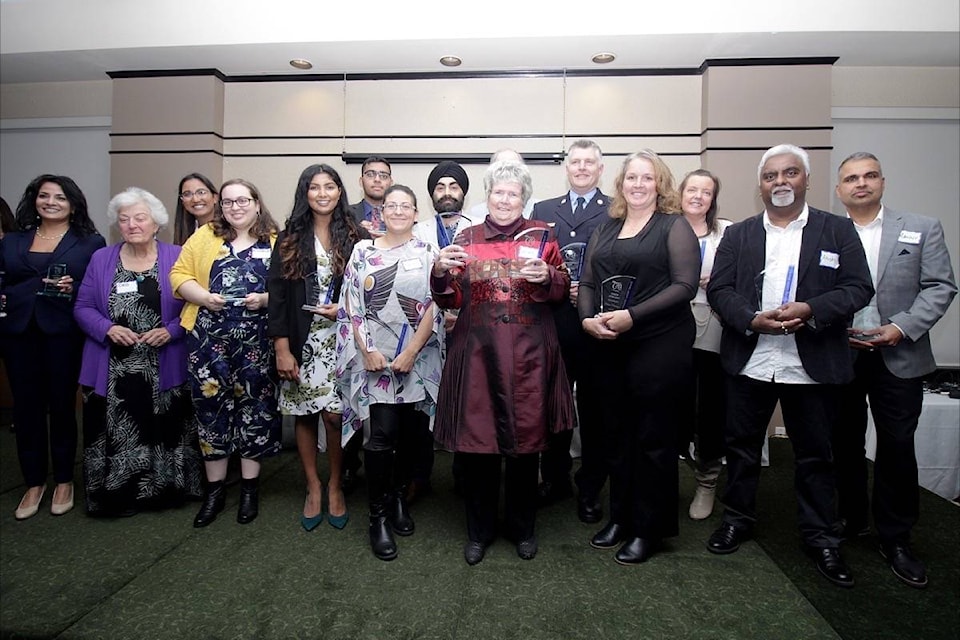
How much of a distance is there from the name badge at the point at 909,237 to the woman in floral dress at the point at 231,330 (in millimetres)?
2758

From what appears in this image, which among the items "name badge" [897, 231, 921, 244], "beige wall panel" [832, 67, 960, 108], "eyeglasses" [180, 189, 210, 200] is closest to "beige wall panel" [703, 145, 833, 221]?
"beige wall panel" [832, 67, 960, 108]

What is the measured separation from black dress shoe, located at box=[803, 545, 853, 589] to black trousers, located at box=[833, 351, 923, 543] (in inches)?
11.3

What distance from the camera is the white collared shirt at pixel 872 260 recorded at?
2295 mm

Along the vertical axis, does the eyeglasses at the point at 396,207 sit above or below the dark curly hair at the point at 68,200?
below

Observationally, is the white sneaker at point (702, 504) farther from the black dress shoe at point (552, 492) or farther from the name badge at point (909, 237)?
the name badge at point (909, 237)

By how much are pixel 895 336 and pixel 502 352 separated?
60.9 inches

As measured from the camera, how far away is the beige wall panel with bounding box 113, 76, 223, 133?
15.7 feet

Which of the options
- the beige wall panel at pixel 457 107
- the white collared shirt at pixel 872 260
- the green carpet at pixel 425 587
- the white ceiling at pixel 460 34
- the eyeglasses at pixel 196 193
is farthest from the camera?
the beige wall panel at pixel 457 107

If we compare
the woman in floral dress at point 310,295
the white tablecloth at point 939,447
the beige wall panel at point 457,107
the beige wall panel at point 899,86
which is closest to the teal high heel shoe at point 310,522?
the woman in floral dress at point 310,295

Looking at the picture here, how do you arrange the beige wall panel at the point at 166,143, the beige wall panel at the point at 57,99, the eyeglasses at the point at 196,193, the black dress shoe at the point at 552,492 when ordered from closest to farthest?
the black dress shoe at the point at 552,492
the eyeglasses at the point at 196,193
the beige wall panel at the point at 166,143
the beige wall panel at the point at 57,99

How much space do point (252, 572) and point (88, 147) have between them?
5065mm

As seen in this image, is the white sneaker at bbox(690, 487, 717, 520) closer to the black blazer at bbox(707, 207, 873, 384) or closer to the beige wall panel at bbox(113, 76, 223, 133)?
the black blazer at bbox(707, 207, 873, 384)

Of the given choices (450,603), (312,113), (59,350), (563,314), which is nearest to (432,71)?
(312,113)

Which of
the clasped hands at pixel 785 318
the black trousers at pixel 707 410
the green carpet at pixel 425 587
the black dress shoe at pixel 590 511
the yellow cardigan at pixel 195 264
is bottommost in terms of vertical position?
the green carpet at pixel 425 587
